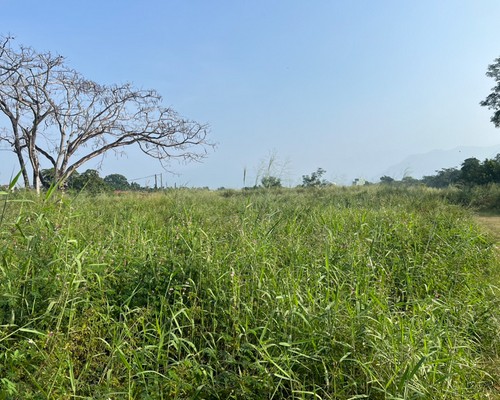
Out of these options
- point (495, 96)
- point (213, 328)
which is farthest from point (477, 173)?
point (213, 328)

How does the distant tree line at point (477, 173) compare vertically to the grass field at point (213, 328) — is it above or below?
above

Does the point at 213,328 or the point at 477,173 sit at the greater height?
the point at 477,173

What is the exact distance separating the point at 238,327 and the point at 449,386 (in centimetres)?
105

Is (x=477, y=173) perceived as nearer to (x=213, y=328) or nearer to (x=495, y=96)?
(x=495, y=96)

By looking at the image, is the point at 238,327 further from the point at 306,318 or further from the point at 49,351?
the point at 49,351

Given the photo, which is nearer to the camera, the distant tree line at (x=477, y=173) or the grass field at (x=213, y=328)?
the grass field at (x=213, y=328)

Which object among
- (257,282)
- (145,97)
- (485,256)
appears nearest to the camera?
(257,282)

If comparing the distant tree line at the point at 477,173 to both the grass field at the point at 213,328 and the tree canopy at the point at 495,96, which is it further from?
the grass field at the point at 213,328

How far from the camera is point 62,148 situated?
40.2ft

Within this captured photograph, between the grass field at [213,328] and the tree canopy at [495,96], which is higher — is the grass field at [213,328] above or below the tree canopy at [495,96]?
below

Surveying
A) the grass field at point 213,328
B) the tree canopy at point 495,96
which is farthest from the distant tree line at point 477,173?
the grass field at point 213,328

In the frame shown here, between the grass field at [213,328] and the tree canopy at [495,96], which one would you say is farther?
the tree canopy at [495,96]

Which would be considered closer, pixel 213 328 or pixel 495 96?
pixel 213 328

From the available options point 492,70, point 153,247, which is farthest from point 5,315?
point 492,70
